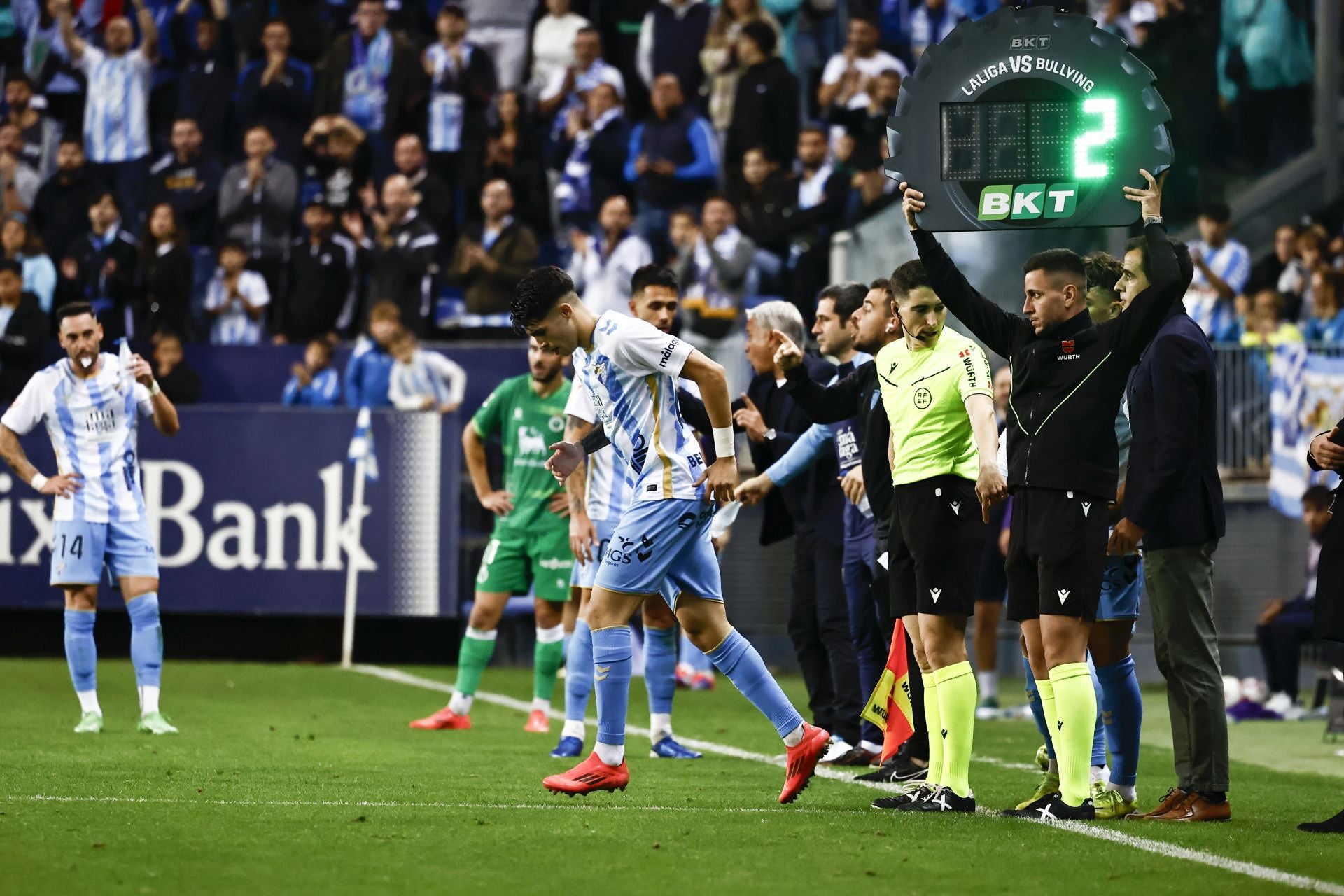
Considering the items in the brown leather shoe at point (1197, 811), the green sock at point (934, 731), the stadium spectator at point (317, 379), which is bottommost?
the brown leather shoe at point (1197, 811)

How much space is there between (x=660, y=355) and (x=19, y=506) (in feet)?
31.6

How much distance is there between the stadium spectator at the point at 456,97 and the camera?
59.5ft

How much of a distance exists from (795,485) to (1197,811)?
3.33 m

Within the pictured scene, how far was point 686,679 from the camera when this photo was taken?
14328 mm

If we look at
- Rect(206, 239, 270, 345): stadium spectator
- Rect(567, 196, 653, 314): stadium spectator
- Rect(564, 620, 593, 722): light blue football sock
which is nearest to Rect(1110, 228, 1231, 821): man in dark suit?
Rect(564, 620, 593, 722): light blue football sock

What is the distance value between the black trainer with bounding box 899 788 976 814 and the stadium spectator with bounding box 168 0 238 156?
13815mm

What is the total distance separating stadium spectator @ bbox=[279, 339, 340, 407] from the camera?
15.6 m

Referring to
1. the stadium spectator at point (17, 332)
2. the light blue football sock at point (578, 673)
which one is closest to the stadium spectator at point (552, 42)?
the stadium spectator at point (17, 332)

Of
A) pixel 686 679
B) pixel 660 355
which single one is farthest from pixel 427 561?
pixel 660 355

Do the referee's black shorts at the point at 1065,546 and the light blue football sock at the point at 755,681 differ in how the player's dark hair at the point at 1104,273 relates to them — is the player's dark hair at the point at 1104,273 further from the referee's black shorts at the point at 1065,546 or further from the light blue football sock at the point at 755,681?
the light blue football sock at the point at 755,681

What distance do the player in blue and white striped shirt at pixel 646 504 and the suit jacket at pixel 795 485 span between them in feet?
7.41

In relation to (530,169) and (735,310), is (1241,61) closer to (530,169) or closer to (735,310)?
(735,310)

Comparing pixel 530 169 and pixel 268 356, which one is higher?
pixel 530 169

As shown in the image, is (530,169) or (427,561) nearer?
(427,561)
